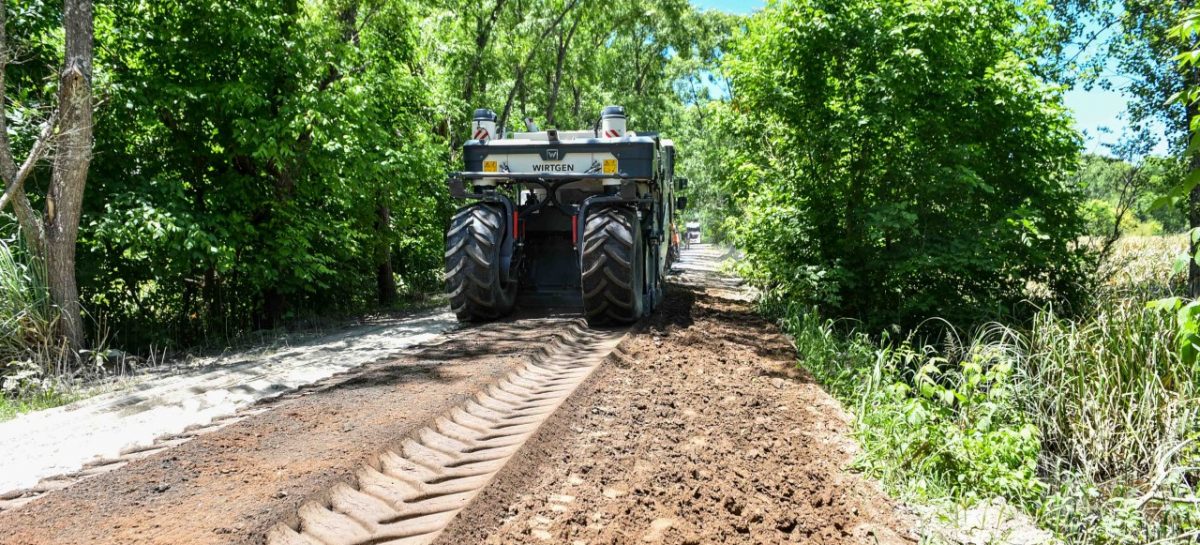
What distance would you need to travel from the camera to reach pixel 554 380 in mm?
6117

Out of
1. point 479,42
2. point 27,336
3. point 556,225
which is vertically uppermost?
point 479,42

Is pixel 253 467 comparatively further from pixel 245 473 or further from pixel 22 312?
pixel 22 312

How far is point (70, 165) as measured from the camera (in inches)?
277

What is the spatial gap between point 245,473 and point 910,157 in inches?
326

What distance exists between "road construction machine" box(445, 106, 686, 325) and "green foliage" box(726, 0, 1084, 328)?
2.03 metres

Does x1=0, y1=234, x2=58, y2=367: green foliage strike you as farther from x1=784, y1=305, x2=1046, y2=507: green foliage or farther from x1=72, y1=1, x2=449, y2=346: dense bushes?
x1=784, y1=305, x2=1046, y2=507: green foliage

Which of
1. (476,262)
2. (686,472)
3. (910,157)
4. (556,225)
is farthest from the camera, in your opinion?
(556,225)

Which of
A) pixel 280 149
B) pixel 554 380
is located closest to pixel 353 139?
pixel 280 149

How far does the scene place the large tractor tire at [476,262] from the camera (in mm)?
8555

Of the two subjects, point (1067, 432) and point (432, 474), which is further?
point (1067, 432)

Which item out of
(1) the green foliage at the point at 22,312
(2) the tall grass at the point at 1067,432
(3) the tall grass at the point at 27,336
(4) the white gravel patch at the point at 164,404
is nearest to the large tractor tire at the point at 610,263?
(4) the white gravel patch at the point at 164,404

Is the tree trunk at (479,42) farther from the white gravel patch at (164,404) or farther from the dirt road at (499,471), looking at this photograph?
the dirt road at (499,471)

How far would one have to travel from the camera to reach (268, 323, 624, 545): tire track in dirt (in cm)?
311

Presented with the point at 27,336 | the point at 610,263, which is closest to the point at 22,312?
the point at 27,336
